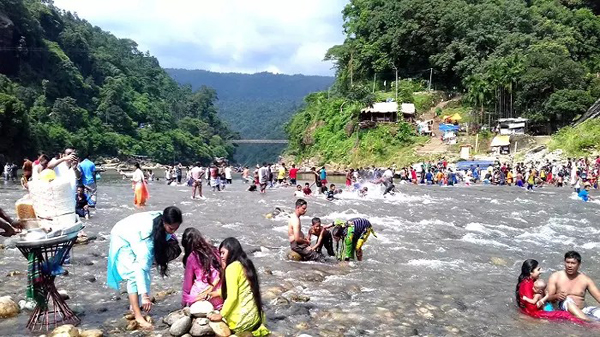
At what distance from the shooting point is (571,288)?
715cm

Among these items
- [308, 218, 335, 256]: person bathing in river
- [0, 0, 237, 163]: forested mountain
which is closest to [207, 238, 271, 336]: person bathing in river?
[308, 218, 335, 256]: person bathing in river

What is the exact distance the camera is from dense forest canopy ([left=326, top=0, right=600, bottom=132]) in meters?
47.9

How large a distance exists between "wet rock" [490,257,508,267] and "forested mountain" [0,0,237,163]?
5527 cm

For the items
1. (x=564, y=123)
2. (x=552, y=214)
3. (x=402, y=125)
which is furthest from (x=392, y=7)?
(x=552, y=214)

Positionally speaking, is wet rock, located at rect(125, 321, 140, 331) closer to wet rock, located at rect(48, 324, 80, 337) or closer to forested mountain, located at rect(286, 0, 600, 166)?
wet rock, located at rect(48, 324, 80, 337)

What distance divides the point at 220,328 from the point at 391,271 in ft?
15.8

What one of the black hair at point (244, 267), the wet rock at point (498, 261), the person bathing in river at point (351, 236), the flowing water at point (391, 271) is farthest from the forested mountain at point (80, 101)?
the black hair at point (244, 267)

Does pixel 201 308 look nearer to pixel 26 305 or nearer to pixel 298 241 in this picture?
pixel 26 305

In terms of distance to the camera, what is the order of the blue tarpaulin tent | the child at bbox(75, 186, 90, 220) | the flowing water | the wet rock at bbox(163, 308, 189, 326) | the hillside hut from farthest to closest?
the hillside hut, the blue tarpaulin tent, the child at bbox(75, 186, 90, 220), the flowing water, the wet rock at bbox(163, 308, 189, 326)

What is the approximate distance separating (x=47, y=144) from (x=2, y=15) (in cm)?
2382

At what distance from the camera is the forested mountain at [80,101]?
230 ft

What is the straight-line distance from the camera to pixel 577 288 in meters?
7.14

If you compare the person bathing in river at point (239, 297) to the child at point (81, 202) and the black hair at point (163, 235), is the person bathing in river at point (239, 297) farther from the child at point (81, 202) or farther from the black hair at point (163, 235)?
the child at point (81, 202)

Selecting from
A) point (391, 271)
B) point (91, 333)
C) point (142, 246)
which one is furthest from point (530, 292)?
point (91, 333)
